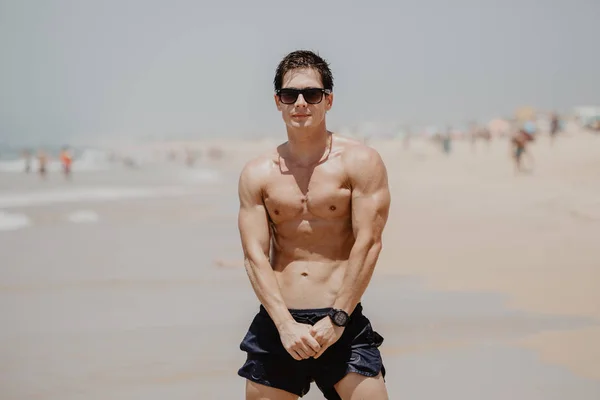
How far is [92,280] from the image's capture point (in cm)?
978

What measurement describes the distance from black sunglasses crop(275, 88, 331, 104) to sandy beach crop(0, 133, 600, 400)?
2730 millimetres

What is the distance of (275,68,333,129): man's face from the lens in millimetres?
3412

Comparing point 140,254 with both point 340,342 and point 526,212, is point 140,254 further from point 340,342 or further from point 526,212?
point 340,342

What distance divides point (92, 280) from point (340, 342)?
6.94 metres

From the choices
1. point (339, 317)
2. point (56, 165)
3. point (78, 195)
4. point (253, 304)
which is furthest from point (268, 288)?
point (56, 165)

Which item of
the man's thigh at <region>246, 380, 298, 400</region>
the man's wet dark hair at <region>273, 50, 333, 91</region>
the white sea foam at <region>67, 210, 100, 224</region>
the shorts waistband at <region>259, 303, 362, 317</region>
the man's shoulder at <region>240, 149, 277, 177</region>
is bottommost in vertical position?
the white sea foam at <region>67, 210, 100, 224</region>

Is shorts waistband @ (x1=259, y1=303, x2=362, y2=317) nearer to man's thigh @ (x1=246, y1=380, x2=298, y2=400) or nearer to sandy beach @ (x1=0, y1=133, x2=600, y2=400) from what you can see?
man's thigh @ (x1=246, y1=380, x2=298, y2=400)

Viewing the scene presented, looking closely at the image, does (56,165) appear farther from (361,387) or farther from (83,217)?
(361,387)

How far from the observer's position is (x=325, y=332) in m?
3.27

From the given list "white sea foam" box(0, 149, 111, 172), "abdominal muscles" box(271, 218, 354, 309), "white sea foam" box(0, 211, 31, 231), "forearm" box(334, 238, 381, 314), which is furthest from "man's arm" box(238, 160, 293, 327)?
"white sea foam" box(0, 149, 111, 172)

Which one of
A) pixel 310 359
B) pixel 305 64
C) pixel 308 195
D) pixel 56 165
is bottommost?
pixel 56 165

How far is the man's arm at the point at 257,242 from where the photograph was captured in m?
3.35

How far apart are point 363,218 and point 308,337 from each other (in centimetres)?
55

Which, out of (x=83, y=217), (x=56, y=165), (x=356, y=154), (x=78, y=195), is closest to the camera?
(x=356, y=154)
